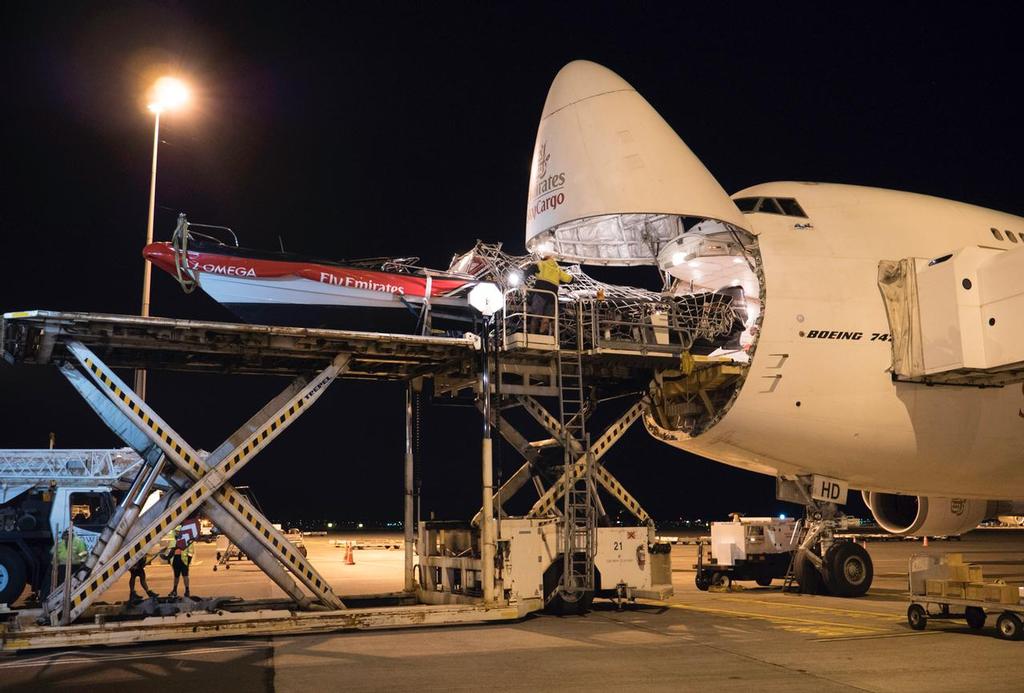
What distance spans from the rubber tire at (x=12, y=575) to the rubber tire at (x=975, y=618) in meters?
18.2

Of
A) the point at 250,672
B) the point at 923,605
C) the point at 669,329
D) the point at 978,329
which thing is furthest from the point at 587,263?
the point at 250,672

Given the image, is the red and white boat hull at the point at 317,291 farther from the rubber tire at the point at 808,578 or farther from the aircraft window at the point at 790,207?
the rubber tire at the point at 808,578

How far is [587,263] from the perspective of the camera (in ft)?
55.0

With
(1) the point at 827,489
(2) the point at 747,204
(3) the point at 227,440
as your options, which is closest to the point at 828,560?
(1) the point at 827,489

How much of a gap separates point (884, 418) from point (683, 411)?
3.49 m

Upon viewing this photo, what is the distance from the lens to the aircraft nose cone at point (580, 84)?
50.1 feet

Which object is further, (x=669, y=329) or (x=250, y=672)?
(x=669, y=329)

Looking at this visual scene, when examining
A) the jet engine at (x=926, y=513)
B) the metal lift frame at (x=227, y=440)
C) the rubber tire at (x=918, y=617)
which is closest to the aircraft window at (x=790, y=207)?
the metal lift frame at (x=227, y=440)

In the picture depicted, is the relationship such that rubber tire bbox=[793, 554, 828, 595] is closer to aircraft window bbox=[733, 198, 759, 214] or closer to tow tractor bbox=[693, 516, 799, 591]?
tow tractor bbox=[693, 516, 799, 591]

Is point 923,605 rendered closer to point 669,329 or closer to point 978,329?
point 978,329

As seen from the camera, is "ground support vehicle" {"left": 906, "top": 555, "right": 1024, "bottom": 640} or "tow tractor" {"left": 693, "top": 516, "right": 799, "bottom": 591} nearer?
"ground support vehicle" {"left": 906, "top": 555, "right": 1024, "bottom": 640}

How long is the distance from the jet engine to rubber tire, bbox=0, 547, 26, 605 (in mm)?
17968

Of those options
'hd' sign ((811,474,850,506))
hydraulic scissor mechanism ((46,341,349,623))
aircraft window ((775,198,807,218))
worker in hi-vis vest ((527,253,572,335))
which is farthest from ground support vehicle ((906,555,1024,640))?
hydraulic scissor mechanism ((46,341,349,623))

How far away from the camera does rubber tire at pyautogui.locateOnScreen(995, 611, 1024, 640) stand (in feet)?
38.7
